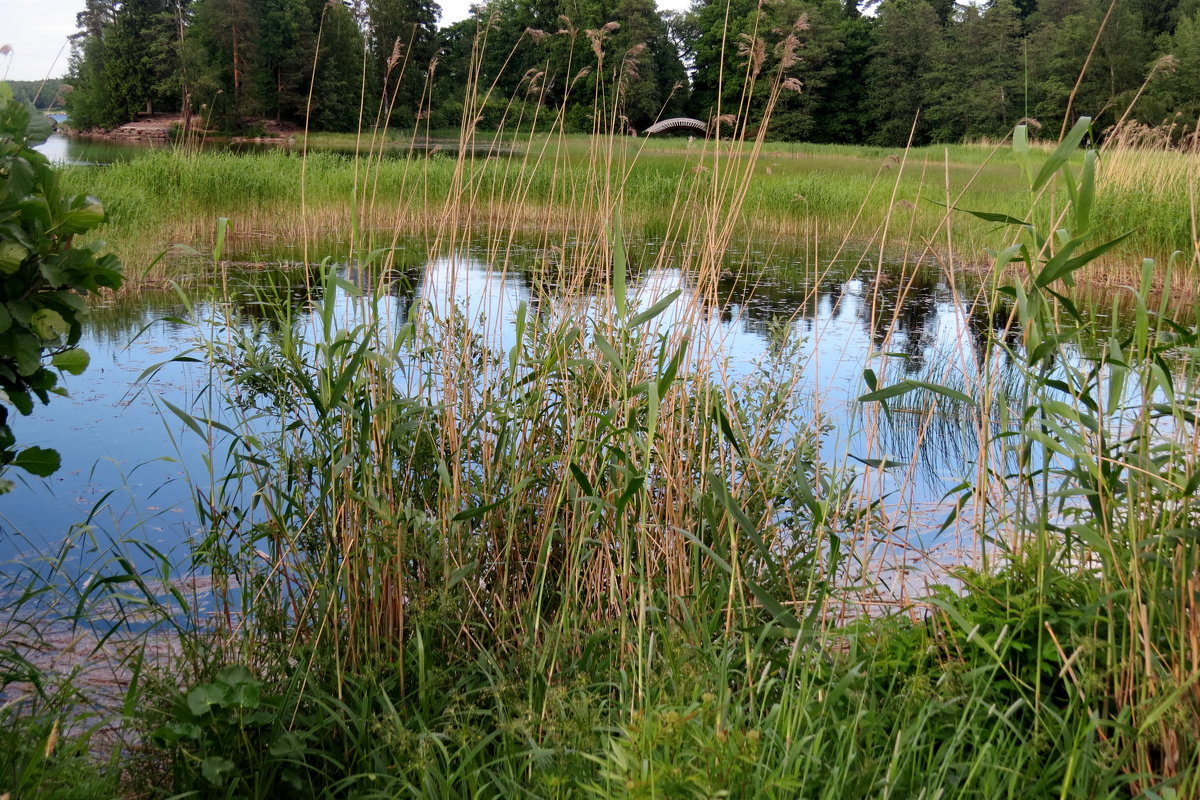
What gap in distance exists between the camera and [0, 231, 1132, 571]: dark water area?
8.43 feet

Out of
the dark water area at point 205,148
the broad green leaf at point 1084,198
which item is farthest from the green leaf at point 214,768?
the dark water area at point 205,148

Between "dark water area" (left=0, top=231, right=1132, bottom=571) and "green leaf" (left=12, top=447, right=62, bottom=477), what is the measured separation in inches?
12.8

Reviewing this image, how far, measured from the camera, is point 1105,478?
61.9 inches

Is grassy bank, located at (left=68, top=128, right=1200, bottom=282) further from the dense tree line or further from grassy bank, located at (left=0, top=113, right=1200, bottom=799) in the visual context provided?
grassy bank, located at (left=0, top=113, right=1200, bottom=799)

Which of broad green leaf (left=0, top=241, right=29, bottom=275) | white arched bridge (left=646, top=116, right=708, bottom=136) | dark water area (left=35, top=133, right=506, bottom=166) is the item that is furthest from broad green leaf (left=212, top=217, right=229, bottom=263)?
dark water area (left=35, top=133, right=506, bottom=166)

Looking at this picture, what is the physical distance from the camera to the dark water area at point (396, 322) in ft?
8.43

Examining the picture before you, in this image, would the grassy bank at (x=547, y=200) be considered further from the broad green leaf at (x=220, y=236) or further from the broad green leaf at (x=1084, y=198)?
the broad green leaf at (x=1084, y=198)

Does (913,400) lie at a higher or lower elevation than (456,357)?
lower

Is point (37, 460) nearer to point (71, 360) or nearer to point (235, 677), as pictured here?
point (71, 360)

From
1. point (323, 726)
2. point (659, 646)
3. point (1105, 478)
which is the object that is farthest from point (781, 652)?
point (323, 726)

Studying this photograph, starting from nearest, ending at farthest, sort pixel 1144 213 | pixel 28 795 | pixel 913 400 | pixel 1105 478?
pixel 28 795 → pixel 1105 478 → pixel 913 400 → pixel 1144 213

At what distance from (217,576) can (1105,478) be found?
179 cm

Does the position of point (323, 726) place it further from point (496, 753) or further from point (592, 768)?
point (592, 768)

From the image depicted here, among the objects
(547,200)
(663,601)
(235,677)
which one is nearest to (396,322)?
(663,601)
